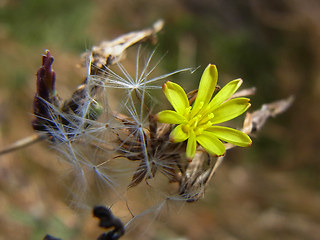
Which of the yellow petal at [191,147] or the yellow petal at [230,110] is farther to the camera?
the yellow petal at [230,110]

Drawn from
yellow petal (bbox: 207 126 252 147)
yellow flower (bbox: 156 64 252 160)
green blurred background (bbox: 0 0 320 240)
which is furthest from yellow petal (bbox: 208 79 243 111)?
green blurred background (bbox: 0 0 320 240)

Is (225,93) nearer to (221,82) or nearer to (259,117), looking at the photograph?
(259,117)

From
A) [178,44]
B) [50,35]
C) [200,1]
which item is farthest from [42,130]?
[200,1]

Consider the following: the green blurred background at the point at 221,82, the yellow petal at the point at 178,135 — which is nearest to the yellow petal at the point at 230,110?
the yellow petal at the point at 178,135

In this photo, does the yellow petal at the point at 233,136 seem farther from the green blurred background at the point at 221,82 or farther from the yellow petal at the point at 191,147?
the green blurred background at the point at 221,82

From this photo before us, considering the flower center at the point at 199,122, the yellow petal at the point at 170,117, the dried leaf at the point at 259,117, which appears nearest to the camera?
the yellow petal at the point at 170,117

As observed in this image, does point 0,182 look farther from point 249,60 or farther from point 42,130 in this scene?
point 249,60
